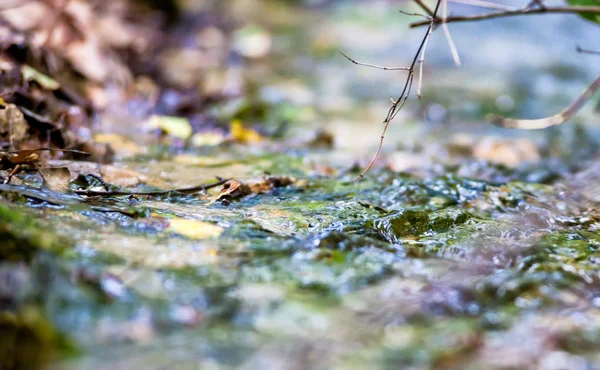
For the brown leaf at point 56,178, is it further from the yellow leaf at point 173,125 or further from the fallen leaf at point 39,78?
the yellow leaf at point 173,125

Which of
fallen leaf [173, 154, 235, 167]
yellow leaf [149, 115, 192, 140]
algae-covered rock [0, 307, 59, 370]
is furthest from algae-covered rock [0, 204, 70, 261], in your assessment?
yellow leaf [149, 115, 192, 140]

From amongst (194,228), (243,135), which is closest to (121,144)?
(243,135)

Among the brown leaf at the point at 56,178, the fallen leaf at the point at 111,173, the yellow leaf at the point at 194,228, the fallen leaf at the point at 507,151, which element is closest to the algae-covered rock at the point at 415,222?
the yellow leaf at the point at 194,228

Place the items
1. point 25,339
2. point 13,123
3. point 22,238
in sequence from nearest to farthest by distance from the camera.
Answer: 1. point 25,339
2. point 22,238
3. point 13,123

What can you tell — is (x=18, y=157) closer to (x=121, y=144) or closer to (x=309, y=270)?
(x=121, y=144)

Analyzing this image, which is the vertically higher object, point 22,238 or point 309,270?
point 22,238

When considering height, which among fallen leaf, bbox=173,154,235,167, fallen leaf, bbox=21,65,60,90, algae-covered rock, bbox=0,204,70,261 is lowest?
fallen leaf, bbox=173,154,235,167

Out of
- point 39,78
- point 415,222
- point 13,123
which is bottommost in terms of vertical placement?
point 415,222

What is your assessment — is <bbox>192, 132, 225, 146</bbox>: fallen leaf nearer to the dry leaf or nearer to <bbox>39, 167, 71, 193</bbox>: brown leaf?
the dry leaf
